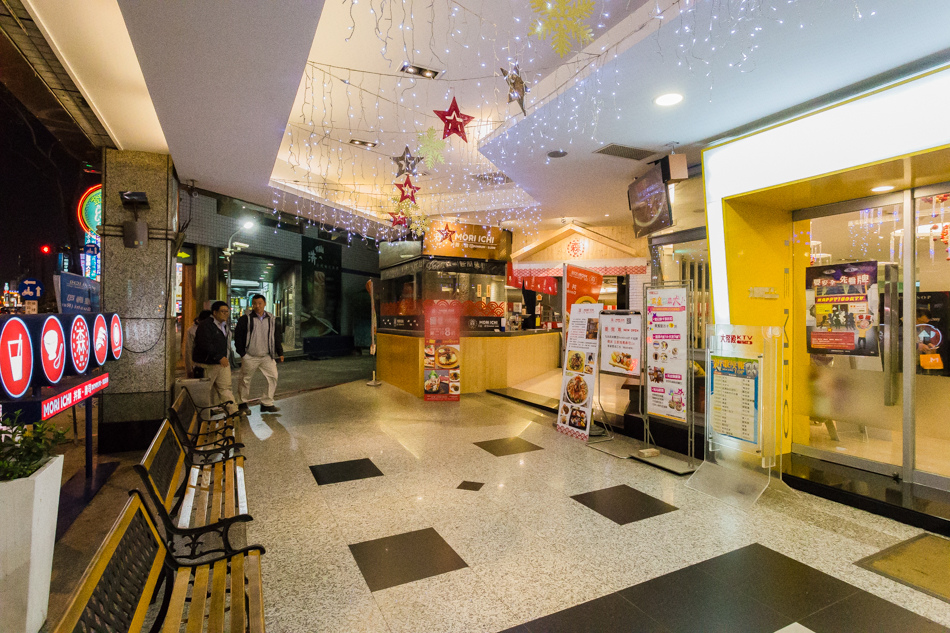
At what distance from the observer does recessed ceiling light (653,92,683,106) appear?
400 cm

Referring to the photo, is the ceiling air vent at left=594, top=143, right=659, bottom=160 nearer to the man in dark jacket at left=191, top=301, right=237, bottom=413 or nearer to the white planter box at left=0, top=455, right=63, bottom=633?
the man in dark jacket at left=191, top=301, right=237, bottom=413

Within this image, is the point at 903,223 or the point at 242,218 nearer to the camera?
the point at 903,223

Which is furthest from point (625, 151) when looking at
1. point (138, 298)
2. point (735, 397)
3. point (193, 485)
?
point (138, 298)

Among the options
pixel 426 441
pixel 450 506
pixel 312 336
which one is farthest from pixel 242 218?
pixel 450 506

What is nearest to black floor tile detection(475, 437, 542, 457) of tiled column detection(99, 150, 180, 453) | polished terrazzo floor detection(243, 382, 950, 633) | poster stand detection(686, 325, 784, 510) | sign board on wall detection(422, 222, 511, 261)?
polished terrazzo floor detection(243, 382, 950, 633)

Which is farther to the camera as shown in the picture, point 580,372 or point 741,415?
point 580,372

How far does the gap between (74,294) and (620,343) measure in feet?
17.5

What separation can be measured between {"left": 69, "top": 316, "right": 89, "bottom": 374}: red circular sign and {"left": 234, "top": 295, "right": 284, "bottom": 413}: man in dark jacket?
2.82 meters

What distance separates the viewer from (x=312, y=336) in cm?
1405

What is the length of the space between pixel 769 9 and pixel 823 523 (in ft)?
11.3

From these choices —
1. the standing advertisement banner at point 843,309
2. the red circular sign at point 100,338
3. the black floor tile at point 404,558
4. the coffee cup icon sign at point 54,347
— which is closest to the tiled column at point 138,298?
the red circular sign at point 100,338

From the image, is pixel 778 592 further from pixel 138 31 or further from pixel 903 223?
pixel 138 31

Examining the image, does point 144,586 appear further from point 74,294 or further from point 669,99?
point 669,99

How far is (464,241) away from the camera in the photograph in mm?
11297
